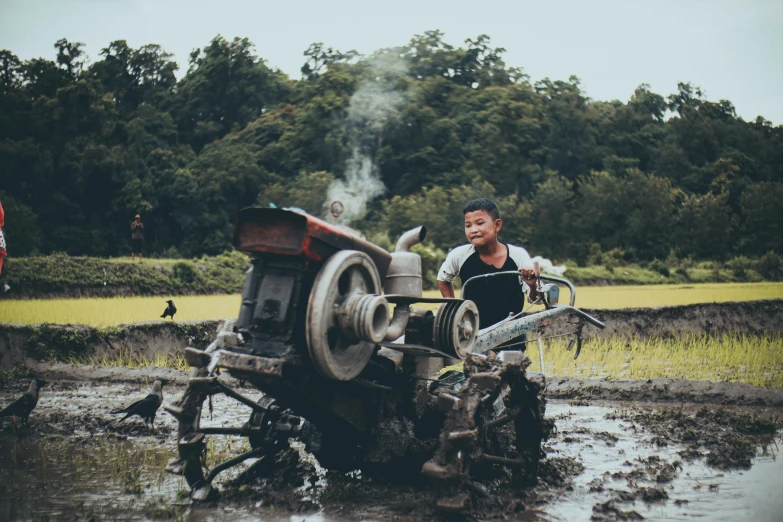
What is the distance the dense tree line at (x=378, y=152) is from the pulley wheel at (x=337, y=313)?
22.8 meters

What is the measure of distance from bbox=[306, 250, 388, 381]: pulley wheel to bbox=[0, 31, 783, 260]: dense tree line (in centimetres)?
2277

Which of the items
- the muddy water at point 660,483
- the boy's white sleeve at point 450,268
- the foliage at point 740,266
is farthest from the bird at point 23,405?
the foliage at point 740,266

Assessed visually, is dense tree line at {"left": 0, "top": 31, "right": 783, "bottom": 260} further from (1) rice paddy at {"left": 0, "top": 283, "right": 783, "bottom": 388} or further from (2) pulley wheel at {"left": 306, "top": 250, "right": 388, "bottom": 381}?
(2) pulley wheel at {"left": 306, "top": 250, "right": 388, "bottom": 381}

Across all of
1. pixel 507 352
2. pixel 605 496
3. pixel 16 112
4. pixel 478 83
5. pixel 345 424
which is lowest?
pixel 605 496

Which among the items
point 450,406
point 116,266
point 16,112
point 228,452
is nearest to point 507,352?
point 450,406

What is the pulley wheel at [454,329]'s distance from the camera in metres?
3.68

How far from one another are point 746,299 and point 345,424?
10412 mm

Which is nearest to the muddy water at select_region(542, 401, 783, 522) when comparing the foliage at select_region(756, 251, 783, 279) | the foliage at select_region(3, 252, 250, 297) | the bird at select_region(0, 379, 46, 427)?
the bird at select_region(0, 379, 46, 427)

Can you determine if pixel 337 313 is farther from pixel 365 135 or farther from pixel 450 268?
pixel 365 135

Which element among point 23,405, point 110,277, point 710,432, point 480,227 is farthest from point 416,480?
point 110,277

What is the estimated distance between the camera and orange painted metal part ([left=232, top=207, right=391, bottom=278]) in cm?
320

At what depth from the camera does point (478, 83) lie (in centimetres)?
5488

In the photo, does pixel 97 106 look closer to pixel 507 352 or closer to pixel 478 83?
pixel 478 83

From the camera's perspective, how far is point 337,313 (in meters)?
3.23
